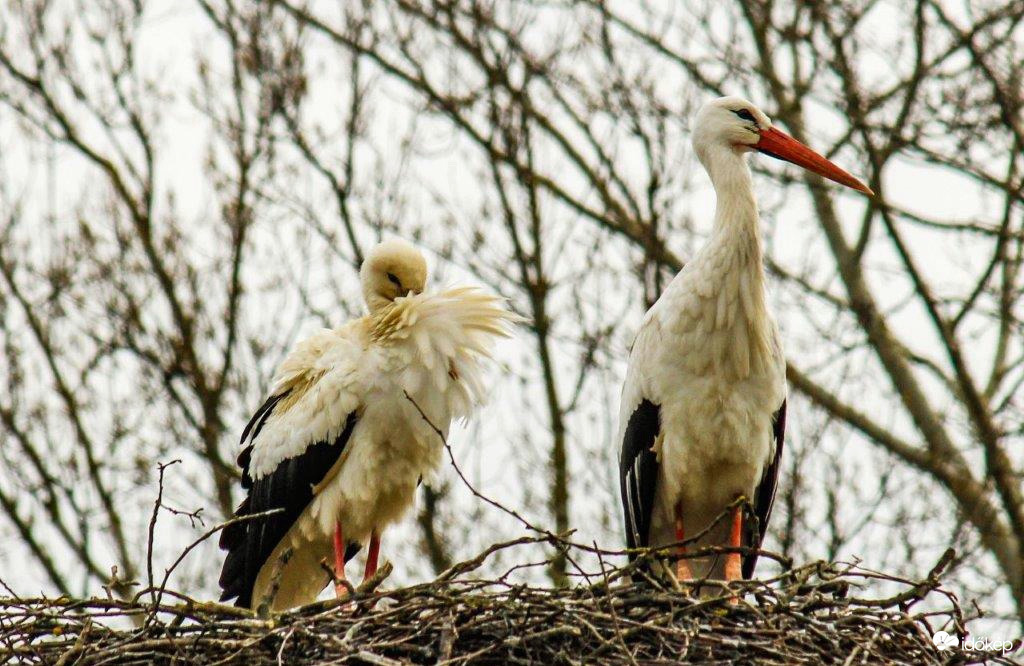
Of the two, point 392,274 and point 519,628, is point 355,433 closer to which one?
point 392,274

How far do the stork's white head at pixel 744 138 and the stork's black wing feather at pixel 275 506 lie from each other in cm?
164

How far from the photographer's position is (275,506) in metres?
5.89

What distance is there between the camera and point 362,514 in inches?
230

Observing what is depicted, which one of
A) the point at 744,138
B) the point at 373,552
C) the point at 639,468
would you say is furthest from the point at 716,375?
the point at 373,552

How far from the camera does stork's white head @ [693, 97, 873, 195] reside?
19.8 ft

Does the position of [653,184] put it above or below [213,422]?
above

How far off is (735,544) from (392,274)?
5.31ft

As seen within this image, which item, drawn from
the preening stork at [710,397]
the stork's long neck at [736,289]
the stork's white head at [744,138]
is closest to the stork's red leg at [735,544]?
the preening stork at [710,397]

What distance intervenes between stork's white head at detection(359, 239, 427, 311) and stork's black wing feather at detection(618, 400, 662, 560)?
1016mm

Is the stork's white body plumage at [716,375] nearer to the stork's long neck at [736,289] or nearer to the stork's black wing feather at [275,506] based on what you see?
the stork's long neck at [736,289]

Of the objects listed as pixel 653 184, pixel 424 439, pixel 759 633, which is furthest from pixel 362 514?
pixel 653 184

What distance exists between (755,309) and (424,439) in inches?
48.8

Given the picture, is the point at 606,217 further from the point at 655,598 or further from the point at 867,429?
the point at 655,598

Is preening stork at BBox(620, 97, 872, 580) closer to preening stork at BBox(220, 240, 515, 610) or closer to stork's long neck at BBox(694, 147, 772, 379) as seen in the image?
stork's long neck at BBox(694, 147, 772, 379)
